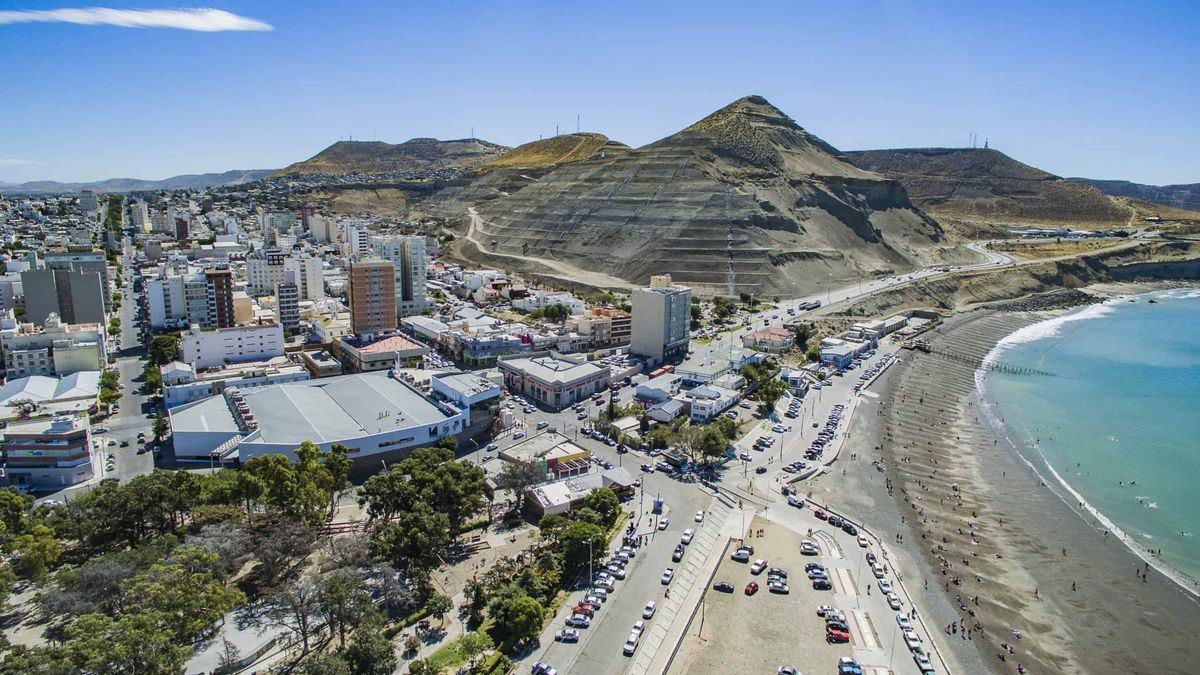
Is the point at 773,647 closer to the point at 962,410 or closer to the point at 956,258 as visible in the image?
the point at 962,410

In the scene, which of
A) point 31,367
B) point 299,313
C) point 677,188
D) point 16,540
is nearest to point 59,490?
point 16,540

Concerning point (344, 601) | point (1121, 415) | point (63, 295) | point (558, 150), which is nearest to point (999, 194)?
point (558, 150)

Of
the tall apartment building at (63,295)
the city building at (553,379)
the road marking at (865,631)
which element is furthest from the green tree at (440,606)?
the tall apartment building at (63,295)

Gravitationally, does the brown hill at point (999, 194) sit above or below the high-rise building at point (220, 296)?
above

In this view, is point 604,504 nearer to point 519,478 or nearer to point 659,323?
point 519,478

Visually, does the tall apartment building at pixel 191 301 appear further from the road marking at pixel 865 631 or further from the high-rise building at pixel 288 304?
the road marking at pixel 865 631

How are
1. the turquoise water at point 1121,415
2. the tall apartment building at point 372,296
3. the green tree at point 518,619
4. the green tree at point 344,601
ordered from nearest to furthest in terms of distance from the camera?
the green tree at point 344,601 < the green tree at point 518,619 < the turquoise water at point 1121,415 < the tall apartment building at point 372,296
